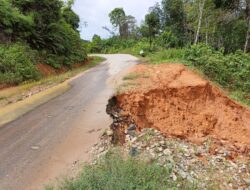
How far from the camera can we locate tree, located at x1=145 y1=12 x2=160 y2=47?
3498 centimetres

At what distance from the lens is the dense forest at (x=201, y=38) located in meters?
14.5

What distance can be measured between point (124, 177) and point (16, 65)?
11246 millimetres

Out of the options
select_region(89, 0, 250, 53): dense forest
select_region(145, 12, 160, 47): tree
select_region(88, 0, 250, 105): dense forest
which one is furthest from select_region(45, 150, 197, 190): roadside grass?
select_region(145, 12, 160, 47): tree

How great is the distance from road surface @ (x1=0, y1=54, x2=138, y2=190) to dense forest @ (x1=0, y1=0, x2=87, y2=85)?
4.52 metres

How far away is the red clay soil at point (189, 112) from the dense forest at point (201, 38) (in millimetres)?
3734

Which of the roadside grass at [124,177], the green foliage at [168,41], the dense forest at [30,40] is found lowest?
the green foliage at [168,41]

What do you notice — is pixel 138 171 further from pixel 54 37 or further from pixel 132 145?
pixel 54 37

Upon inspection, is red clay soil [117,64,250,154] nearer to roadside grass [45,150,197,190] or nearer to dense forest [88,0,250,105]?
roadside grass [45,150,197,190]

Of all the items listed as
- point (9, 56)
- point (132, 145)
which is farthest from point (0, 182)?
point (9, 56)

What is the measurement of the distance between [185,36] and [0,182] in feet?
119

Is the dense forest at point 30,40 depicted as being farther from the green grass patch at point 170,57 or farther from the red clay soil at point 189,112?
the red clay soil at point 189,112

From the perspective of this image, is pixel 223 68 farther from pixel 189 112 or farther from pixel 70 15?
pixel 70 15

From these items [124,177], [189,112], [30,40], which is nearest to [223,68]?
[189,112]

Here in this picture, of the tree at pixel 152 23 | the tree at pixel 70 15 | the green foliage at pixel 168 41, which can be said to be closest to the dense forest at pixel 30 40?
the tree at pixel 70 15
